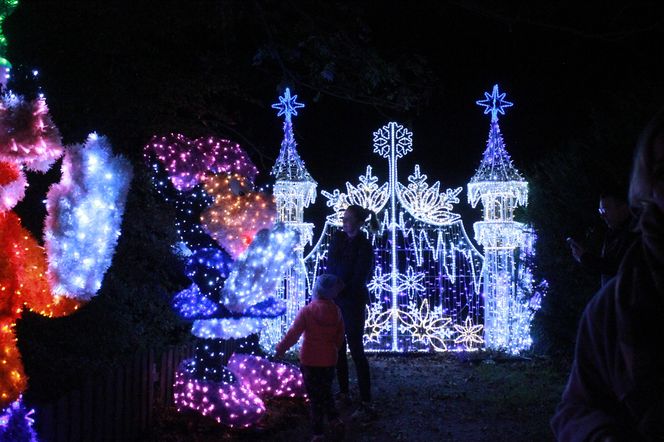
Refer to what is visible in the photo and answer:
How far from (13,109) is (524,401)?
599cm

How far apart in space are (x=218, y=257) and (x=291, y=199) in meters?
4.12

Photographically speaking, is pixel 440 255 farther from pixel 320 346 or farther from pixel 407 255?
pixel 320 346

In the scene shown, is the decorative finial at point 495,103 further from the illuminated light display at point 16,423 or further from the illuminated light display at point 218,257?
the illuminated light display at point 16,423

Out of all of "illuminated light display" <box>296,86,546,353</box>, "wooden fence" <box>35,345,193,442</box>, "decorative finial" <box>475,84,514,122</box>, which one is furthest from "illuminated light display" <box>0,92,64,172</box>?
"decorative finial" <box>475,84,514,122</box>

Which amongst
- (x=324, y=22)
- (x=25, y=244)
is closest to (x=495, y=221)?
(x=324, y=22)

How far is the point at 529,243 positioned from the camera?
983 cm

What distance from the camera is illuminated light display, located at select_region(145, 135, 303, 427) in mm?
5668

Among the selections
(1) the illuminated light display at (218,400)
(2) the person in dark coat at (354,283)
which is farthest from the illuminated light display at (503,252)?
(1) the illuminated light display at (218,400)

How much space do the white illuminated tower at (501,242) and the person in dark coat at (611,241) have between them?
4792 millimetres

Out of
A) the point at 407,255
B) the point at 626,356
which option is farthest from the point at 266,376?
the point at 626,356

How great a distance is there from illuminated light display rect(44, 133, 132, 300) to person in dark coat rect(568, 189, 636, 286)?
3.58 meters

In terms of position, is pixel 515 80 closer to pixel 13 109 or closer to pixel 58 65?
pixel 58 65

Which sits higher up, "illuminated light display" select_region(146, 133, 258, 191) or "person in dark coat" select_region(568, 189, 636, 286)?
"illuminated light display" select_region(146, 133, 258, 191)

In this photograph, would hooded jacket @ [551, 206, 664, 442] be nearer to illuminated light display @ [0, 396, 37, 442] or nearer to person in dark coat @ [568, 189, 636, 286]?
illuminated light display @ [0, 396, 37, 442]
